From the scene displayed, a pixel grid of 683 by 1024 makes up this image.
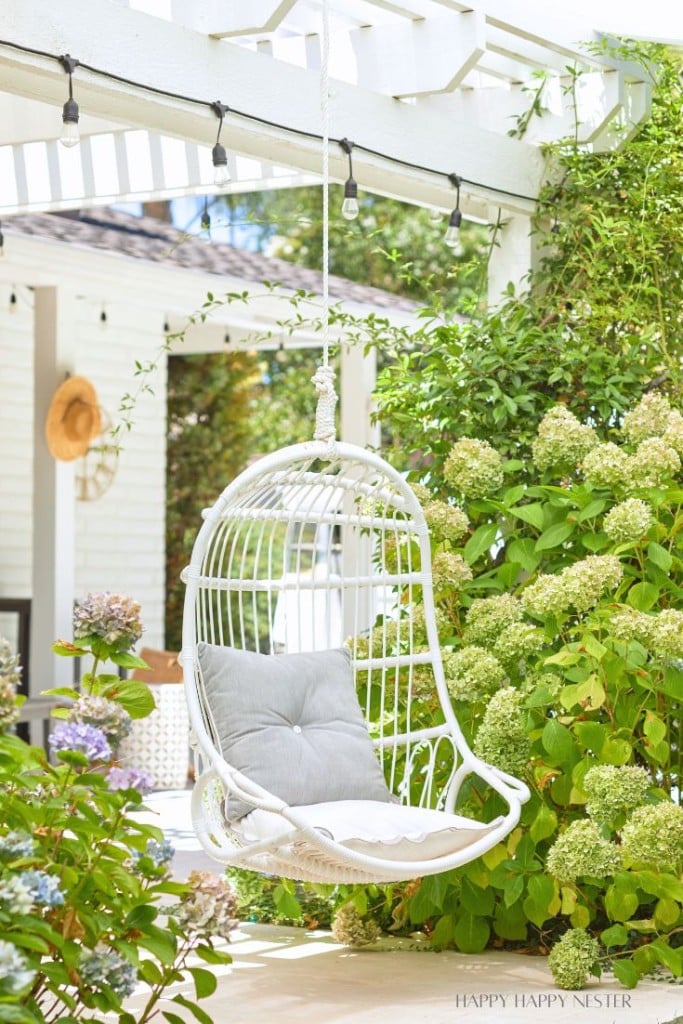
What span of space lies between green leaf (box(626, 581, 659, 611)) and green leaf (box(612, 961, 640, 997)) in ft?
2.90

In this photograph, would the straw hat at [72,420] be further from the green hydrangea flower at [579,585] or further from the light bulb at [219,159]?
the green hydrangea flower at [579,585]

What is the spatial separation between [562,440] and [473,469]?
26cm

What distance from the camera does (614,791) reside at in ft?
11.7

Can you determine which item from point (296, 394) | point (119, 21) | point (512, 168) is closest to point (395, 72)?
point (512, 168)

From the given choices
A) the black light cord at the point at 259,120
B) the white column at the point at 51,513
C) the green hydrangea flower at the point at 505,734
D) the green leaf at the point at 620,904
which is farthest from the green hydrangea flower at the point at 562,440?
the white column at the point at 51,513

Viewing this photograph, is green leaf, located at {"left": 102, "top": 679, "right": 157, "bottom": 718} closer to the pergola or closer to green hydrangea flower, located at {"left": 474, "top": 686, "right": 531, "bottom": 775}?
green hydrangea flower, located at {"left": 474, "top": 686, "right": 531, "bottom": 775}

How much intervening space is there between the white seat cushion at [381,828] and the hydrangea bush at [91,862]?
2.16 feet

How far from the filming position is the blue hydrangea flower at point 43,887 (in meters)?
2.19

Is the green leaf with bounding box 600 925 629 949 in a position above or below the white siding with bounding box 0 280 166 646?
below

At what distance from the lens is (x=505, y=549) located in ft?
14.7

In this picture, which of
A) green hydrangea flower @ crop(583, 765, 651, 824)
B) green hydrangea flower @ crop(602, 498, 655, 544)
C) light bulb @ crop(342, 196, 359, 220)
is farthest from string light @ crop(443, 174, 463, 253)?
green hydrangea flower @ crop(583, 765, 651, 824)

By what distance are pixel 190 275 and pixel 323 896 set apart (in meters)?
4.04

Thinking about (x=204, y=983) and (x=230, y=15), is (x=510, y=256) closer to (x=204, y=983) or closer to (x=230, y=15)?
(x=230, y=15)

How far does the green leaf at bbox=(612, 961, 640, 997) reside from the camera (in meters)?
3.68
